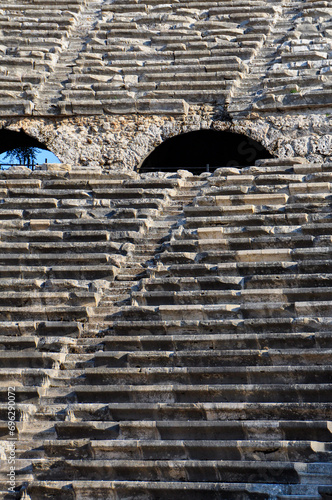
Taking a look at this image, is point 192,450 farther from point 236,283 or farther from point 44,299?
point 44,299

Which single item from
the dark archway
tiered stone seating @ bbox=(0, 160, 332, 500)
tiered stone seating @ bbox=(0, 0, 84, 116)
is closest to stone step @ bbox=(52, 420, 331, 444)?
→ tiered stone seating @ bbox=(0, 160, 332, 500)

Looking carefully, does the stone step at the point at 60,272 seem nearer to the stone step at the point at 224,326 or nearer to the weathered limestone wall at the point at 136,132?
the stone step at the point at 224,326

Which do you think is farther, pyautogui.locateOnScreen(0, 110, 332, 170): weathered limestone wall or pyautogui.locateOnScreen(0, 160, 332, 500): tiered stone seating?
pyautogui.locateOnScreen(0, 110, 332, 170): weathered limestone wall

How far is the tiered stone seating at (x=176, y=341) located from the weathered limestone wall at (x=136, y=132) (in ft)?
7.14

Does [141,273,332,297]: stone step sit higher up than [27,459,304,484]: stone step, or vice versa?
[141,273,332,297]: stone step

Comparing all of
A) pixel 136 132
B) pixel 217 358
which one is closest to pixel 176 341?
pixel 217 358

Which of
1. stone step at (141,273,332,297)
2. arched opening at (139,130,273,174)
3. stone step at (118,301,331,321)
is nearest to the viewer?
stone step at (118,301,331,321)

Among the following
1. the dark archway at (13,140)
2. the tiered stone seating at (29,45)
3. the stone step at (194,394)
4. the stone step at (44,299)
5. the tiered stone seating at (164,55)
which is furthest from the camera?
the dark archway at (13,140)

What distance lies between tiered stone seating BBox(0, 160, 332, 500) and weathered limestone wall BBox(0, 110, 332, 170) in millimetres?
2177

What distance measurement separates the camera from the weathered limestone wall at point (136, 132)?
10805 mm

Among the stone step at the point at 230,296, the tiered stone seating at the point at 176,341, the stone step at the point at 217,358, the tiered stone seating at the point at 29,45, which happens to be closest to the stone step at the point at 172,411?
the tiered stone seating at the point at 176,341

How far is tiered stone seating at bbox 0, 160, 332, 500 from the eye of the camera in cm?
514

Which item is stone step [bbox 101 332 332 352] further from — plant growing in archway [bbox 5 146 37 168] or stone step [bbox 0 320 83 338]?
plant growing in archway [bbox 5 146 37 168]

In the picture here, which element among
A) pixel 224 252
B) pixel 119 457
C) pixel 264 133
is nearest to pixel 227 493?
pixel 119 457
